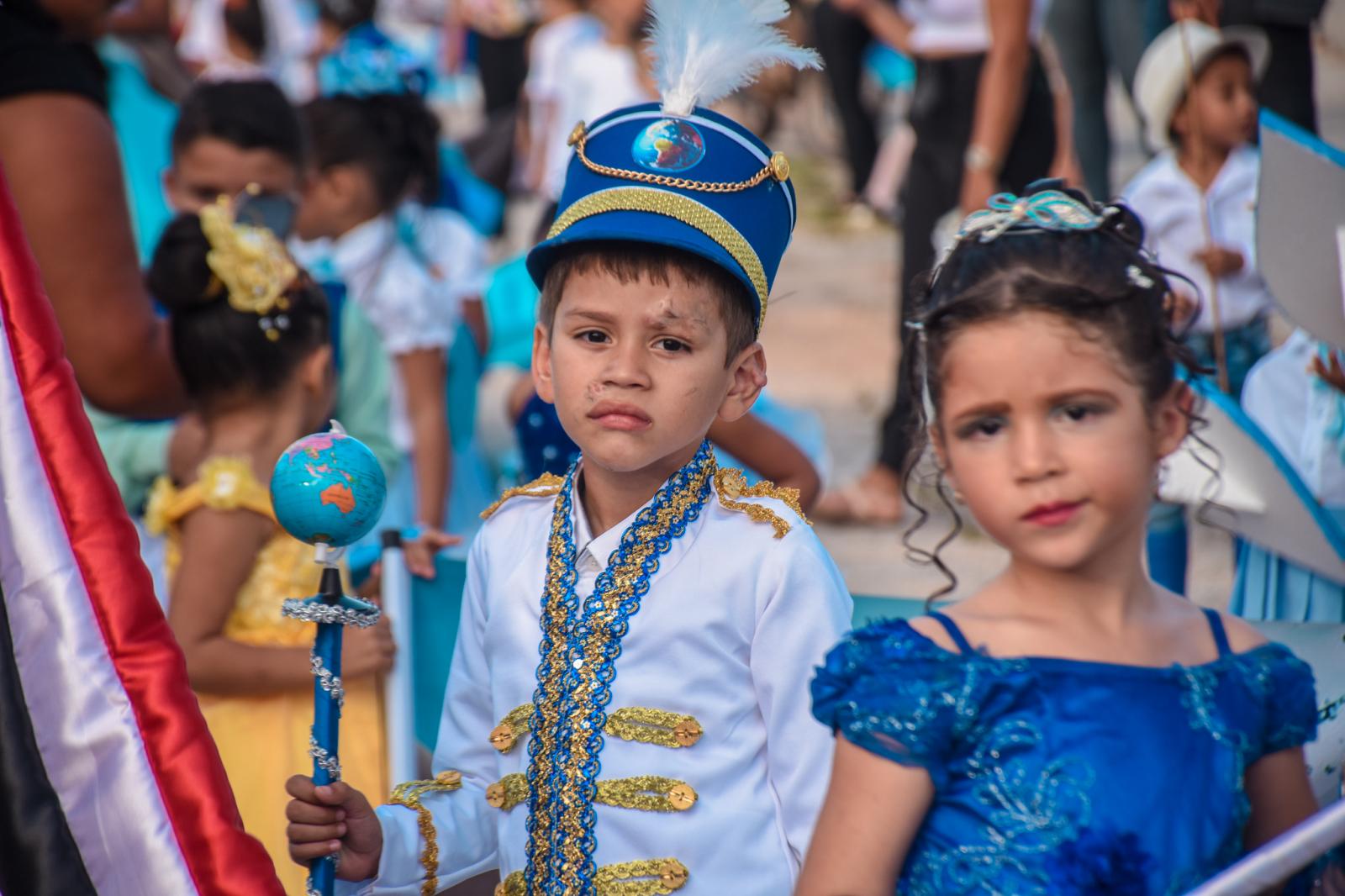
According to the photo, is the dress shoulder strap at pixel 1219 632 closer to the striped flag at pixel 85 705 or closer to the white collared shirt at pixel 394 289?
the striped flag at pixel 85 705

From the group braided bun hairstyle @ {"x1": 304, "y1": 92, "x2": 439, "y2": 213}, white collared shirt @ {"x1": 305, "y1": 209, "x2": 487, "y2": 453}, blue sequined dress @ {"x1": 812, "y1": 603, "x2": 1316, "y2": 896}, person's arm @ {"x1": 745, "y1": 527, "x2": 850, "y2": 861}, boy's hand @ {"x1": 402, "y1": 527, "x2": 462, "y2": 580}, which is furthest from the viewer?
braided bun hairstyle @ {"x1": 304, "y1": 92, "x2": 439, "y2": 213}

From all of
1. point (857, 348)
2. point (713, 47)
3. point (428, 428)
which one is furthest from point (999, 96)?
point (857, 348)

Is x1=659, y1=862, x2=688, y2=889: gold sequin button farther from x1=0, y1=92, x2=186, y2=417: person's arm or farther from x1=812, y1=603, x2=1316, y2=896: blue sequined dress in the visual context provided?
x1=0, y1=92, x2=186, y2=417: person's arm

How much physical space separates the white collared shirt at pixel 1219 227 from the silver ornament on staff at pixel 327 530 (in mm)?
3108

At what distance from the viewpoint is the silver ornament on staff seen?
189cm

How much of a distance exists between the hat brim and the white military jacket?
335mm

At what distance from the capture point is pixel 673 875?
2.04 meters

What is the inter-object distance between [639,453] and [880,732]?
56cm

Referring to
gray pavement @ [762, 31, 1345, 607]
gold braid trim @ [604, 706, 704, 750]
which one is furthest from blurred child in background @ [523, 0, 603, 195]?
gold braid trim @ [604, 706, 704, 750]

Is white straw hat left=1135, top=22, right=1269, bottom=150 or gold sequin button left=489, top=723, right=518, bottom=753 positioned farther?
white straw hat left=1135, top=22, right=1269, bottom=150

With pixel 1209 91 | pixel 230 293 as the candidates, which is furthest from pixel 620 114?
pixel 1209 91

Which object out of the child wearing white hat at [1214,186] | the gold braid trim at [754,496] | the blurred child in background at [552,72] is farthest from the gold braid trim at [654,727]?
the blurred child in background at [552,72]

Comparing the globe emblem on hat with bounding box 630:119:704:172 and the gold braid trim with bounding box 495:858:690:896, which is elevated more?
the globe emblem on hat with bounding box 630:119:704:172

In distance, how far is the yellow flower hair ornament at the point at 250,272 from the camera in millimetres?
3236
